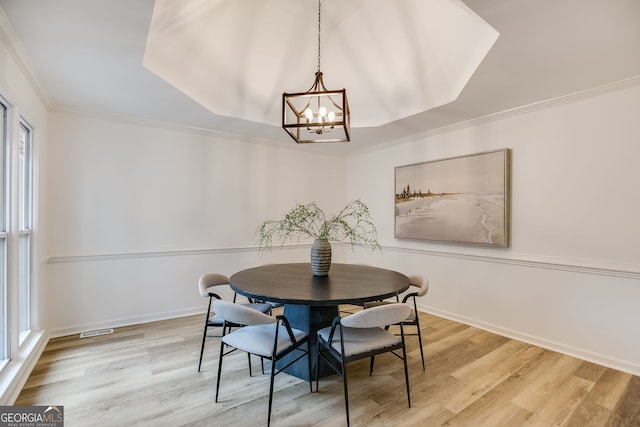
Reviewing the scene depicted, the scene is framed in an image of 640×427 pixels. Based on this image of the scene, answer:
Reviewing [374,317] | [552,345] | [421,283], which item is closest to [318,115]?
[374,317]

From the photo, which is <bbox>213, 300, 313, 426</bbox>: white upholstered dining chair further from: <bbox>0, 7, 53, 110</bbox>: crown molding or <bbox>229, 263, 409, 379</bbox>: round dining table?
<bbox>0, 7, 53, 110</bbox>: crown molding

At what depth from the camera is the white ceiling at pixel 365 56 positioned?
1745 mm

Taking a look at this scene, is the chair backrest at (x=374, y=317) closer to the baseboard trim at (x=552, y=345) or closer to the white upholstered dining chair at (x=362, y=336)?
the white upholstered dining chair at (x=362, y=336)

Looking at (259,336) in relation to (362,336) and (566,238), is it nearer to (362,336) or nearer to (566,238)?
(362,336)

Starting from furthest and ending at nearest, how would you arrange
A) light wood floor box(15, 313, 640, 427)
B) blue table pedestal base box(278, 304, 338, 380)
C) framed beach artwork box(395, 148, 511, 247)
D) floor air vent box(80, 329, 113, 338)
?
framed beach artwork box(395, 148, 511, 247) < floor air vent box(80, 329, 113, 338) < blue table pedestal base box(278, 304, 338, 380) < light wood floor box(15, 313, 640, 427)

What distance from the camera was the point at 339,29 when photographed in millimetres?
3176

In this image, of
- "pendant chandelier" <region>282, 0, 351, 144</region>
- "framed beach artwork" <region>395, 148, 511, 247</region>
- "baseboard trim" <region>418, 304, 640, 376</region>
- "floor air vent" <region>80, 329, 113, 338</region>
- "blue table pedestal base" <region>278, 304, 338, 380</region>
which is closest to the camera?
"pendant chandelier" <region>282, 0, 351, 144</region>

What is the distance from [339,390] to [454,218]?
2.51 m

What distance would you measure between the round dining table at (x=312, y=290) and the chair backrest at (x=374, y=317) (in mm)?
140

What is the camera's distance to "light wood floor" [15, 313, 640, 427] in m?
1.91

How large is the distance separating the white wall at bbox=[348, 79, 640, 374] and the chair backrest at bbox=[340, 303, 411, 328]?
7.00 ft

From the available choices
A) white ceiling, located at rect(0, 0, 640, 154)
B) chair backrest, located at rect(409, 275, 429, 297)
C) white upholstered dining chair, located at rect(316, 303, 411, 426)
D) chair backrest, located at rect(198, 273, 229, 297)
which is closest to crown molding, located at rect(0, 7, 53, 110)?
white ceiling, located at rect(0, 0, 640, 154)

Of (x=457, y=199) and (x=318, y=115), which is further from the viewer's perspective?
(x=457, y=199)

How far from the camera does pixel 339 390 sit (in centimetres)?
224
